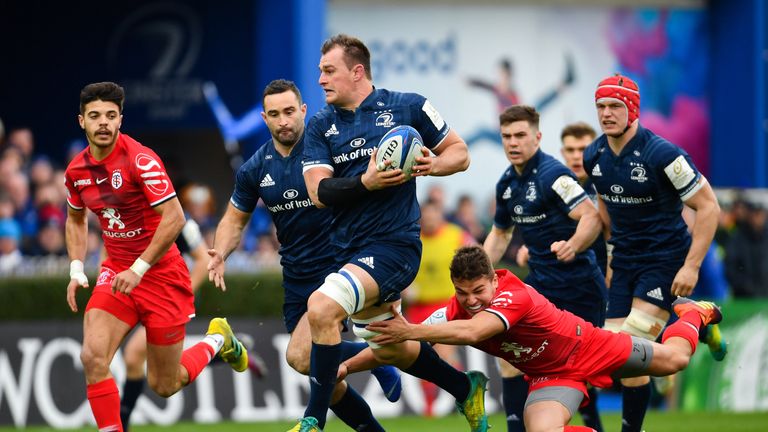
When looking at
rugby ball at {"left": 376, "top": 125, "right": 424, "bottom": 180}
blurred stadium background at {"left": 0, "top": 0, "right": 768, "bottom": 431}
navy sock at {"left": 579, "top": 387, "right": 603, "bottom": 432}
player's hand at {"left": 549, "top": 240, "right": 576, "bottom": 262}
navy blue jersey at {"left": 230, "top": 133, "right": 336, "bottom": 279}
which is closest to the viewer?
rugby ball at {"left": 376, "top": 125, "right": 424, "bottom": 180}

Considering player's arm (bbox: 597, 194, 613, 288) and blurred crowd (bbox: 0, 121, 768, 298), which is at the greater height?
player's arm (bbox: 597, 194, 613, 288)

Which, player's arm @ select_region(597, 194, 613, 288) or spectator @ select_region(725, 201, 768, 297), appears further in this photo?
spectator @ select_region(725, 201, 768, 297)

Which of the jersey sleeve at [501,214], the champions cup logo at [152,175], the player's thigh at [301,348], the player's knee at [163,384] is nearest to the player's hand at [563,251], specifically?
the jersey sleeve at [501,214]

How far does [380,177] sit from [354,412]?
2175 millimetres

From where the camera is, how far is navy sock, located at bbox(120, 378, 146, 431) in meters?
11.0

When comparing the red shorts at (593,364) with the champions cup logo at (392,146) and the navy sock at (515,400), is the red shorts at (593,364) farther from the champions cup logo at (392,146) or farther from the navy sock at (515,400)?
the champions cup logo at (392,146)

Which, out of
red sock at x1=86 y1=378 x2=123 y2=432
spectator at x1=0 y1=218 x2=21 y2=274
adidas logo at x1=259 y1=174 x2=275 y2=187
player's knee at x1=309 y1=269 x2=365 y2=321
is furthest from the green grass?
player's knee at x1=309 y1=269 x2=365 y2=321

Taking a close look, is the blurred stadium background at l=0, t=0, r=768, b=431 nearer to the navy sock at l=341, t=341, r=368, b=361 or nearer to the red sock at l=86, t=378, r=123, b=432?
the navy sock at l=341, t=341, r=368, b=361

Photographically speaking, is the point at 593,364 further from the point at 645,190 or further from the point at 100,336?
the point at 100,336

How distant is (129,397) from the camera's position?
11.1 meters

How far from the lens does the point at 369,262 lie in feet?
27.5

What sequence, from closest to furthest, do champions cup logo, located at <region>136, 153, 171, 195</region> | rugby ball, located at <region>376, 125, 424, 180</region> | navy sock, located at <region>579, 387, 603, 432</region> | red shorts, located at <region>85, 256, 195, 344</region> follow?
1. rugby ball, located at <region>376, 125, 424, 180</region>
2. champions cup logo, located at <region>136, 153, 171, 195</region>
3. red shorts, located at <region>85, 256, 195, 344</region>
4. navy sock, located at <region>579, 387, 603, 432</region>

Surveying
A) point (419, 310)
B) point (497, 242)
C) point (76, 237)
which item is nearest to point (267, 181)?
point (76, 237)

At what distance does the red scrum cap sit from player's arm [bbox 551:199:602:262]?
68 cm
